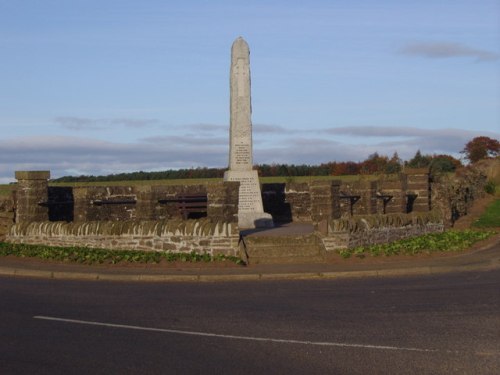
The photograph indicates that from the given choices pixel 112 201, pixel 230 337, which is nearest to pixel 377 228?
pixel 112 201

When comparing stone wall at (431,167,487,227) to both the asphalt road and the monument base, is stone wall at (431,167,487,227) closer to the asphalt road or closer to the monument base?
the monument base

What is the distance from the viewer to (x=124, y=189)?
2823cm

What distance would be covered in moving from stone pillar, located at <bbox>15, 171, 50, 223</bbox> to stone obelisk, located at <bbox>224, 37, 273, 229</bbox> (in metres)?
5.79

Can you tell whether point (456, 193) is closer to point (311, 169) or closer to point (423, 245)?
point (423, 245)

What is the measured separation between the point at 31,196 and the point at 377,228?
970cm

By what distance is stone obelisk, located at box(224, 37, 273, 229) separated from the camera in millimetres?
26406

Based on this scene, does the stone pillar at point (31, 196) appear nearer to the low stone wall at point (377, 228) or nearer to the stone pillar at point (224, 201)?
the stone pillar at point (224, 201)

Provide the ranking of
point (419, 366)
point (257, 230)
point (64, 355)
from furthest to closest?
point (257, 230) → point (64, 355) → point (419, 366)

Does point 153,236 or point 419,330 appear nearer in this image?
point 419,330

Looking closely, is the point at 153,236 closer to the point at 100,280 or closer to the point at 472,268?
the point at 100,280

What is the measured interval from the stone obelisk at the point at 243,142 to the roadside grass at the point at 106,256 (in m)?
7.00

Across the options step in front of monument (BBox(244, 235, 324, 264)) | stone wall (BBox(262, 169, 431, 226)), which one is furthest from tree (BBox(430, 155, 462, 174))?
step in front of monument (BBox(244, 235, 324, 264))

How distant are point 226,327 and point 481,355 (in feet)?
10.9

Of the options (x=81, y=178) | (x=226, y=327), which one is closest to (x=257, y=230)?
(x=226, y=327)
